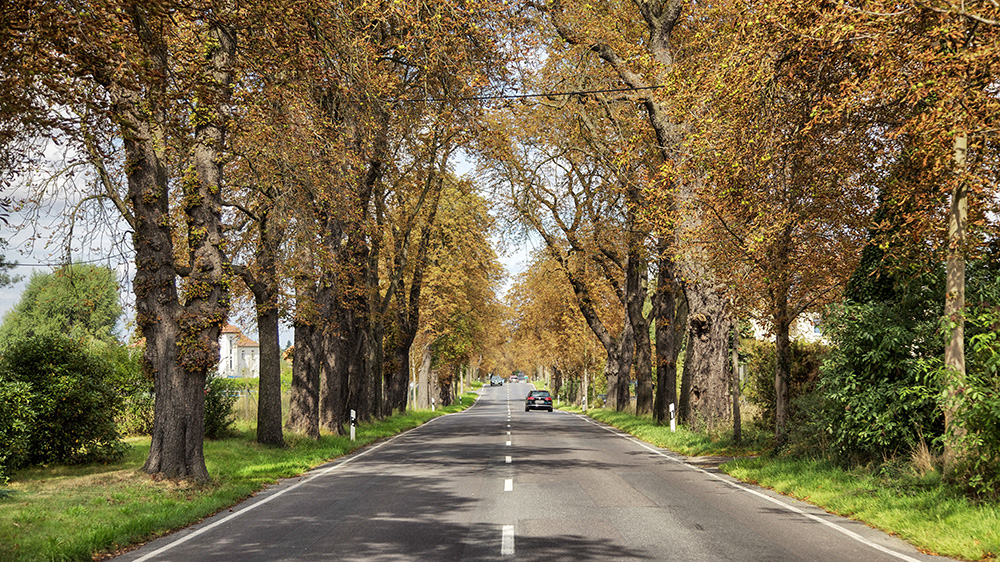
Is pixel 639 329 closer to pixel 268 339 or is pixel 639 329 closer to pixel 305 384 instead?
pixel 305 384

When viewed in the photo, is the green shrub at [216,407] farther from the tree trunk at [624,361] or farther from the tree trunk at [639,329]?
the tree trunk at [624,361]

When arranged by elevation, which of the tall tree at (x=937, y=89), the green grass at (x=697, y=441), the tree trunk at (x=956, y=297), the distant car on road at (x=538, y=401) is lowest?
the distant car on road at (x=538, y=401)

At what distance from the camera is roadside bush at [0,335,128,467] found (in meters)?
14.3

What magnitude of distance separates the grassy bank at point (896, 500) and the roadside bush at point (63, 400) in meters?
12.1

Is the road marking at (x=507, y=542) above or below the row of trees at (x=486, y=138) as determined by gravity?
below

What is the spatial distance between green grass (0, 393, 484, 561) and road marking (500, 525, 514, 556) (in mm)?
4266

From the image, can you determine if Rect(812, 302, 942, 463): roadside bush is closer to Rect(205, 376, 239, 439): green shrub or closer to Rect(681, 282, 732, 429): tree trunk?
Rect(681, 282, 732, 429): tree trunk

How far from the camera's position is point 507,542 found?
28.0 feet

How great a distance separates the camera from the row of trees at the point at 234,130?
25.2 feet

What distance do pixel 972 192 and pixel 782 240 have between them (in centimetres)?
536

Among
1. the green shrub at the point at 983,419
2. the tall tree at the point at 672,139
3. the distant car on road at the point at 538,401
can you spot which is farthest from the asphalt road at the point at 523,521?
the distant car on road at the point at 538,401

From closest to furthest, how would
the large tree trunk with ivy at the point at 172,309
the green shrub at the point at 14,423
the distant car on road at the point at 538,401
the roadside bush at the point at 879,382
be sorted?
the roadside bush at the point at 879,382 → the green shrub at the point at 14,423 → the large tree trunk with ivy at the point at 172,309 → the distant car on road at the point at 538,401

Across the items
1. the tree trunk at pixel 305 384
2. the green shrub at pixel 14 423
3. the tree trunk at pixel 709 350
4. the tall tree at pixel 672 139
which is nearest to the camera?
the green shrub at pixel 14 423

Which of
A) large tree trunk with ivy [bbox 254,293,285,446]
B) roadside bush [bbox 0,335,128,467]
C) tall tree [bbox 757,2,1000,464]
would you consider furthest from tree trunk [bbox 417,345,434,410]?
tall tree [bbox 757,2,1000,464]
